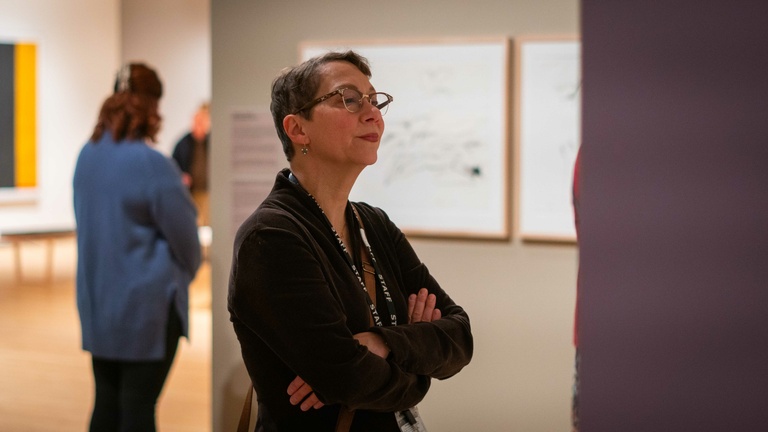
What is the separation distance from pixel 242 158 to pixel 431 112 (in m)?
0.63

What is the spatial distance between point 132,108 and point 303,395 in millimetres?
1775

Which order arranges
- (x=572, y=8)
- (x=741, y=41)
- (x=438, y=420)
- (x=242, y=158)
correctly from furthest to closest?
(x=242, y=158), (x=572, y=8), (x=438, y=420), (x=741, y=41)

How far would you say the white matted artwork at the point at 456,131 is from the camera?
6.72 ft

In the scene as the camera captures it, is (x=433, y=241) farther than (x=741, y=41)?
Yes

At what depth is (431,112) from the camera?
81.4 inches

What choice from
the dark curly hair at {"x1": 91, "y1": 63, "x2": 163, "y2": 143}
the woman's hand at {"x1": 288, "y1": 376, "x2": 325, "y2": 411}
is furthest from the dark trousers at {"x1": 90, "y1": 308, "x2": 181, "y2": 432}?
the woman's hand at {"x1": 288, "y1": 376, "x2": 325, "y2": 411}

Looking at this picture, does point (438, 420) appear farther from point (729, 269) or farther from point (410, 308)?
point (729, 269)

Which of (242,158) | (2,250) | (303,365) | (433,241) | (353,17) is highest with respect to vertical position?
(353,17)

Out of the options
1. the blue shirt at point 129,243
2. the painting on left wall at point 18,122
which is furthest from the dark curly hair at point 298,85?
the painting on left wall at point 18,122

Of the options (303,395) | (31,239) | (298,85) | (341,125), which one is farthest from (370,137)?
(31,239)

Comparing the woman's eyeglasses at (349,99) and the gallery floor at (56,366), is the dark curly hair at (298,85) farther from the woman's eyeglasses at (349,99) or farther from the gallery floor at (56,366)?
the gallery floor at (56,366)

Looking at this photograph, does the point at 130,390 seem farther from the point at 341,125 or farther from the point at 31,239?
the point at 31,239

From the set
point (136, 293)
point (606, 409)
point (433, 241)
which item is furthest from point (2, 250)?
point (606, 409)

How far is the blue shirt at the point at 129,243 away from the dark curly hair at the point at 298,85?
56.9 inches
